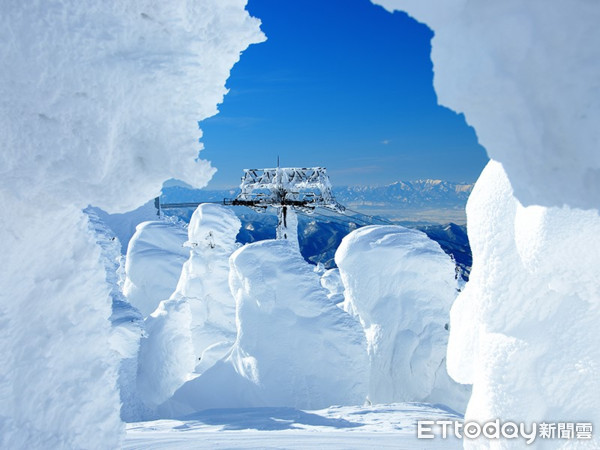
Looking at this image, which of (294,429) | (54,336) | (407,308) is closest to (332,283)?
(407,308)

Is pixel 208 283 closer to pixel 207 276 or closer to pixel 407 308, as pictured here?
pixel 207 276

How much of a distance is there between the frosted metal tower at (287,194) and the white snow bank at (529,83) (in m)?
14.7

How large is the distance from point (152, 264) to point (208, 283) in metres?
2.40

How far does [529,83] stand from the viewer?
1470mm

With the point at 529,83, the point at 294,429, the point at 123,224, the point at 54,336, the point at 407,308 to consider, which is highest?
the point at 123,224

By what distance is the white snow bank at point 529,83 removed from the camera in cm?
140

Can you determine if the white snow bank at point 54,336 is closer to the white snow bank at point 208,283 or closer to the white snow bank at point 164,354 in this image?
the white snow bank at point 164,354

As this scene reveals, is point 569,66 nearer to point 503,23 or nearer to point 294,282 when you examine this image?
point 503,23

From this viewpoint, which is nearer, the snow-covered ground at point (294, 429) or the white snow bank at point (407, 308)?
the snow-covered ground at point (294, 429)

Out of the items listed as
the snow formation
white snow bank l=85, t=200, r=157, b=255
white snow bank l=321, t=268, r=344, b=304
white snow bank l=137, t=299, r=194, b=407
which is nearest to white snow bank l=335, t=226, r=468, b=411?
white snow bank l=137, t=299, r=194, b=407

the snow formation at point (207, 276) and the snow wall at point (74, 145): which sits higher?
the snow formation at point (207, 276)

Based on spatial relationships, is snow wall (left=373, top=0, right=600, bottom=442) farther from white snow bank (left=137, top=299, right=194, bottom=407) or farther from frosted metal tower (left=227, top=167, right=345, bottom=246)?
frosted metal tower (left=227, top=167, right=345, bottom=246)

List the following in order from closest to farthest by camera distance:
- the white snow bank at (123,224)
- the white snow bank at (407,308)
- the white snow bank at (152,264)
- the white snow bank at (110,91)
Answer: the white snow bank at (110,91), the white snow bank at (407,308), the white snow bank at (152,264), the white snow bank at (123,224)

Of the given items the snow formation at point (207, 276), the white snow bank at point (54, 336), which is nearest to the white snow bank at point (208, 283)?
the snow formation at point (207, 276)
